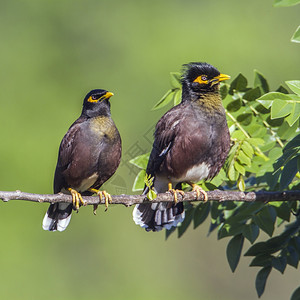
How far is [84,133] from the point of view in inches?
179

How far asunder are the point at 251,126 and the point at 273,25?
9782 millimetres

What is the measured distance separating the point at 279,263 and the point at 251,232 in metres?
0.26

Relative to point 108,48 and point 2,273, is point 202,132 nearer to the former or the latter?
point 2,273

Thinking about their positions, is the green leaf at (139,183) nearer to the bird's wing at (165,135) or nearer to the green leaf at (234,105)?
the bird's wing at (165,135)

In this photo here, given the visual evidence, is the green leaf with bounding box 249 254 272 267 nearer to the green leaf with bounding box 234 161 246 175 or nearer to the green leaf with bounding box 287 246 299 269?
the green leaf with bounding box 287 246 299 269

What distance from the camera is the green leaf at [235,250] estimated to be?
3.81 metres

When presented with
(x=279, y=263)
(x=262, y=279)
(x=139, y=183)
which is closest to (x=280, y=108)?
(x=279, y=263)

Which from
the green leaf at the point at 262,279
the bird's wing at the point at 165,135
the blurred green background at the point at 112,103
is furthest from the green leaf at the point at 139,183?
the blurred green background at the point at 112,103

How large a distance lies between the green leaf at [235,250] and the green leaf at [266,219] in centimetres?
18

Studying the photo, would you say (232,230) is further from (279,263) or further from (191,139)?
(191,139)

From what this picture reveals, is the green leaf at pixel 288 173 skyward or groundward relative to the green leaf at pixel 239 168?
skyward

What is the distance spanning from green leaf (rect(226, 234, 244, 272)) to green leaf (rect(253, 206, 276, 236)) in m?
0.18

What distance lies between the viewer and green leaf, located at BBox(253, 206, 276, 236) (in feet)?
12.4

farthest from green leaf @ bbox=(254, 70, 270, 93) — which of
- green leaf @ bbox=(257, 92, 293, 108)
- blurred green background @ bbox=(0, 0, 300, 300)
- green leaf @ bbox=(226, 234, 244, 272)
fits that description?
blurred green background @ bbox=(0, 0, 300, 300)
